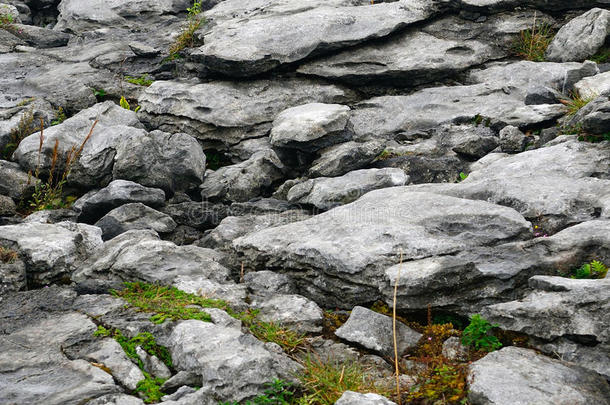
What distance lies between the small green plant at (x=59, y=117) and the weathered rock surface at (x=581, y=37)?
35.3ft

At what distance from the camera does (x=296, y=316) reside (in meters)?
6.39

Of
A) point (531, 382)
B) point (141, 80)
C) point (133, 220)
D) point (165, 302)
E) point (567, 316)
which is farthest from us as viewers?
point (141, 80)

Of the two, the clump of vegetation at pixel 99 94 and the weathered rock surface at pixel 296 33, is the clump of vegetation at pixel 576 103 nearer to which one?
the weathered rock surface at pixel 296 33

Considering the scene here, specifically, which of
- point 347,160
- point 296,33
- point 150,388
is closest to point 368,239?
point 150,388

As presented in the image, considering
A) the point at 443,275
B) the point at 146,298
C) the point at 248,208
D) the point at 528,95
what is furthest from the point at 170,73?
the point at 443,275

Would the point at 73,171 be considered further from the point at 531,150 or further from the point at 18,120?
the point at 531,150

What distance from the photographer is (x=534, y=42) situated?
1359cm

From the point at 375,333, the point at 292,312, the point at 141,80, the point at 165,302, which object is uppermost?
the point at 141,80

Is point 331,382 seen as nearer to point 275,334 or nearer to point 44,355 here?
point 275,334

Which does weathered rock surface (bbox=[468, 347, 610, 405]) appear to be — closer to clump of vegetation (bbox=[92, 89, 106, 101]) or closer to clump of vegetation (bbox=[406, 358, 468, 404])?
clump of vegetation (bbox=[406, 358, 468, 404])

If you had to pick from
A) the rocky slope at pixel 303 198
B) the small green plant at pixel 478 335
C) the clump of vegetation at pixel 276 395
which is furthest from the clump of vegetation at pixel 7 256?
the small green plant at pixel 478 335

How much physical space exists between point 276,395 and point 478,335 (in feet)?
6.78

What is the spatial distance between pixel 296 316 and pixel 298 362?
76cm

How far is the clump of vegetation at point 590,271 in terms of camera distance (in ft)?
19.9
